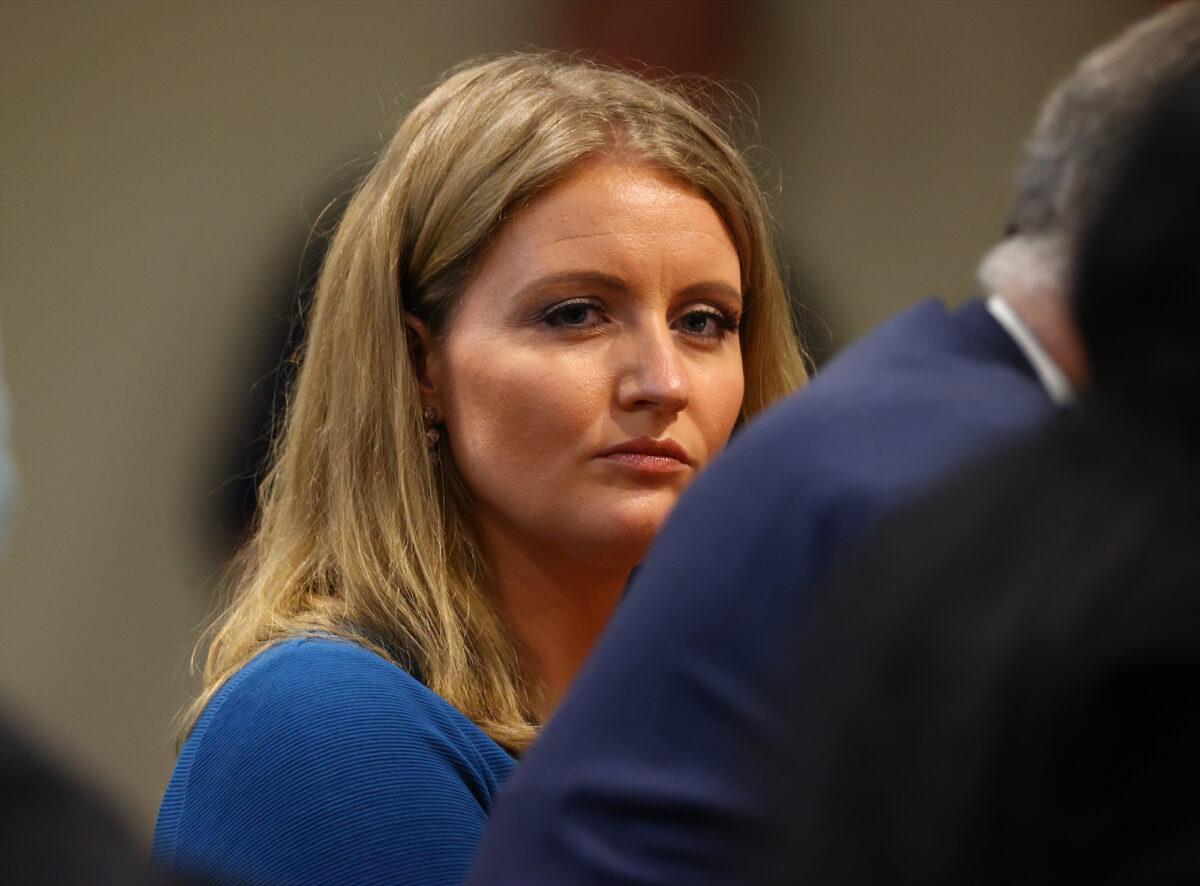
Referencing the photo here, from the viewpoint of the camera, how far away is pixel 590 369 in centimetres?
164

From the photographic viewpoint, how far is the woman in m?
1.62

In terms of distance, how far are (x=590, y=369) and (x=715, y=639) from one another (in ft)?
2.50

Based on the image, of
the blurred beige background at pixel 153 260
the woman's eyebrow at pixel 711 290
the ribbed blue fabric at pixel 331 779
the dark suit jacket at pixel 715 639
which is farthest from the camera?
the blurred beige background at pixel 153 260

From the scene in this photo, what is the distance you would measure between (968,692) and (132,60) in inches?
103

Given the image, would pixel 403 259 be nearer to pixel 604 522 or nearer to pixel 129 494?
pixel 604 522

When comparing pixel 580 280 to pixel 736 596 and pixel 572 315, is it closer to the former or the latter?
pixel 572 315

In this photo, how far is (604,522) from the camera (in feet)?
5.35

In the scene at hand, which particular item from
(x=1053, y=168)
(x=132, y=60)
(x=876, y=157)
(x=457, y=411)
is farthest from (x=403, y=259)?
(x=876, y=157)

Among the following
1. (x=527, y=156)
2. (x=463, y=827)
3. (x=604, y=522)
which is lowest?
(x=463, y=827)

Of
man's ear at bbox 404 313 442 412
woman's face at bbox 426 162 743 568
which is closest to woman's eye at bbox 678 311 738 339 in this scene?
woman's face at bbox 426 162 743 568

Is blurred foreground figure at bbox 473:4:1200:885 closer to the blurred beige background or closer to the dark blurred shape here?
the dark blurred shape

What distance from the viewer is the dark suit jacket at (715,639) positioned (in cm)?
88

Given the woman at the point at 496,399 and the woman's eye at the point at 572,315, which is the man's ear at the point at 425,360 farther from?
the woman's eye at the point at 572,315

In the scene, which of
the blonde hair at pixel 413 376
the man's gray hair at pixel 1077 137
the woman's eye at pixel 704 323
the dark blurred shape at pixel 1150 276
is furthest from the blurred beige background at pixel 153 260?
the dark blurred shape at pixel 1150 276
